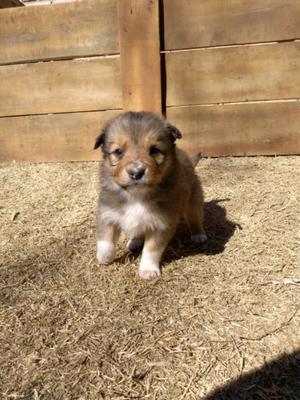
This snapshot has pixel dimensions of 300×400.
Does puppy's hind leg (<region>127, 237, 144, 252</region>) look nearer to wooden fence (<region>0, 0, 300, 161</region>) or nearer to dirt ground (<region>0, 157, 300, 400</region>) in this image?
dirt ground (<region>0, 157, 300, 400</region>)

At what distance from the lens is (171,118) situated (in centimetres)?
528

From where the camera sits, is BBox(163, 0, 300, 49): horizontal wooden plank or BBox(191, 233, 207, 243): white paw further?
BBox(163, 0, 300, 49): horizontal wooden plank

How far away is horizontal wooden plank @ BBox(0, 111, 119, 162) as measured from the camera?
17.8 ft

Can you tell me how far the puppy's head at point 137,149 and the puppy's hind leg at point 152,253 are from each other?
1.41ft

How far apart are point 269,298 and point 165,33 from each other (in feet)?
11.9

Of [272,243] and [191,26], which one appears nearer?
[272,243]

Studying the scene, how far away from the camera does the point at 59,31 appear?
5.18 meters

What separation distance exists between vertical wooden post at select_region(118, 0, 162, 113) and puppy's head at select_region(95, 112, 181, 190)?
2253 mm

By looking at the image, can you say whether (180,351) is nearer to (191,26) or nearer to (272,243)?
(272,243)

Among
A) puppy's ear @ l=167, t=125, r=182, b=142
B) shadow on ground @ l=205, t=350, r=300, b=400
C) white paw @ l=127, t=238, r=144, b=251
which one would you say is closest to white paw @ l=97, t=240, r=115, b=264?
white paw @ l=127, t=238, r=144, b=251

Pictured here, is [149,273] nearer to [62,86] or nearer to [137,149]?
[137,149]

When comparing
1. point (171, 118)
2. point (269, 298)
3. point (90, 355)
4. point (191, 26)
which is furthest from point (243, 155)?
point (90, 355)

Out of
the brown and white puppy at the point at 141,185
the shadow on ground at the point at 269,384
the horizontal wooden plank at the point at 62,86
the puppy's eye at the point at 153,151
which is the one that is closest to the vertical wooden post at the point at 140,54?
the horizontal wooden plank at the point at 62,86

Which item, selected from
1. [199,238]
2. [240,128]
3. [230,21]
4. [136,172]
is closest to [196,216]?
[199,238]
